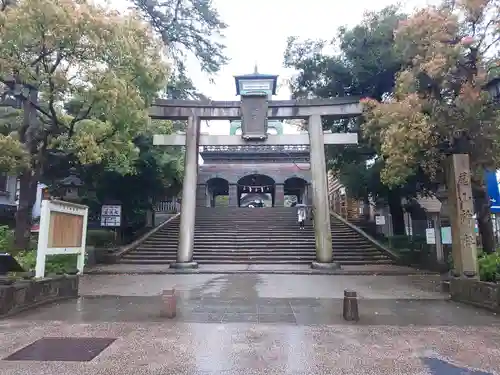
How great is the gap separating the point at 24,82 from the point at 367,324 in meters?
10.0

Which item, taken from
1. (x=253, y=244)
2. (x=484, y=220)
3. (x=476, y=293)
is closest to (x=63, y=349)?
(x=476, y=293)

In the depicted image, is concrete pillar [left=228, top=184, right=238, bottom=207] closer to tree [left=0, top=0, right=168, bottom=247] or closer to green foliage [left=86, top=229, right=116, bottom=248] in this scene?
green foliage [left=86, top=229, right=116, bottom=248]

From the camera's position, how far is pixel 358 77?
16156 mm

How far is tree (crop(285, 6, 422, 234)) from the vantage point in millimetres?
15500

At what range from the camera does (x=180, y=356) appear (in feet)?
15.9

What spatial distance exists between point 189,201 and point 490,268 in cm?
1036

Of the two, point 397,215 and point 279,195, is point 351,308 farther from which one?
point 279,195

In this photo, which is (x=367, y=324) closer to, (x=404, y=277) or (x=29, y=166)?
(x=404, y=277)

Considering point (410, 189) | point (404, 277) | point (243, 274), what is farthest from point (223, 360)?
point (410, 189)

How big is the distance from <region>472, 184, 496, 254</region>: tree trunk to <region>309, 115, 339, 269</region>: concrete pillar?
16.9ft

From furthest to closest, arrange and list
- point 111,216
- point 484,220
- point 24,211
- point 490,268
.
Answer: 1. point 111,216
2. point 24,211
3. point 484,220
4. point 490,268

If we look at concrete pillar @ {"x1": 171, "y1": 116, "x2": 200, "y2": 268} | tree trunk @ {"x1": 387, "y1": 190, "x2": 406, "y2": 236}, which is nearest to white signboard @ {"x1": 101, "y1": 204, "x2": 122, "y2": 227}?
concrete pillar @ {"x1": 171, "y1": 116, "x2": 200, "y2": 268}

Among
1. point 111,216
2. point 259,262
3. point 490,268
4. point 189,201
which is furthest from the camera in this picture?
point 111,216

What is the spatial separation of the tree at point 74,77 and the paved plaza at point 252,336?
14.5 feet
